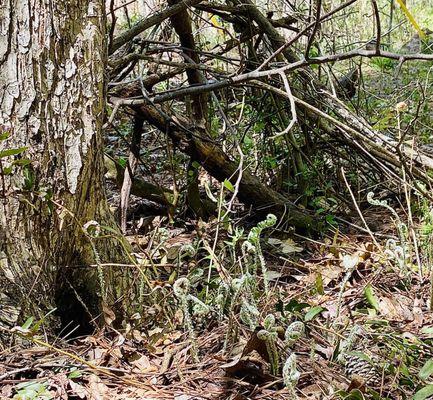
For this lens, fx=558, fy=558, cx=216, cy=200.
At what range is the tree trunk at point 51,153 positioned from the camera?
1715mm

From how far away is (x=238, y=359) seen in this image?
158cm

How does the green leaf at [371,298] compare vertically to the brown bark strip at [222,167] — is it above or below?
below

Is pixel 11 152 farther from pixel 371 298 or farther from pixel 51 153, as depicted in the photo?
pixel 371 298

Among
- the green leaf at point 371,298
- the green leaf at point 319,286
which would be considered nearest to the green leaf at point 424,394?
the green leaf at point 371,298

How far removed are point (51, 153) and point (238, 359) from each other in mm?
860

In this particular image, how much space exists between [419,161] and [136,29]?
62.2 inches

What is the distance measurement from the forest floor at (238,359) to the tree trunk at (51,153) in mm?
173

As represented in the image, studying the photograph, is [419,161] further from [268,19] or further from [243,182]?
[268,19]

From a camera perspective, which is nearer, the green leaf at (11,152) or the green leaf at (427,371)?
the green leaf at (427,371)

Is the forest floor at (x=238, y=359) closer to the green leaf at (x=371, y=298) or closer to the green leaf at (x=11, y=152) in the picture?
the green leaf at (x=371, y=298)

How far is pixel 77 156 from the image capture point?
1.82 metres

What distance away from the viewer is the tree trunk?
1715 millimetres

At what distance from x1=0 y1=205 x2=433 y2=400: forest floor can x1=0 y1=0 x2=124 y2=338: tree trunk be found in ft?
0.57

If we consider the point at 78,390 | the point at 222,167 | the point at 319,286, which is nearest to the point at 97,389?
the point at 78,390
